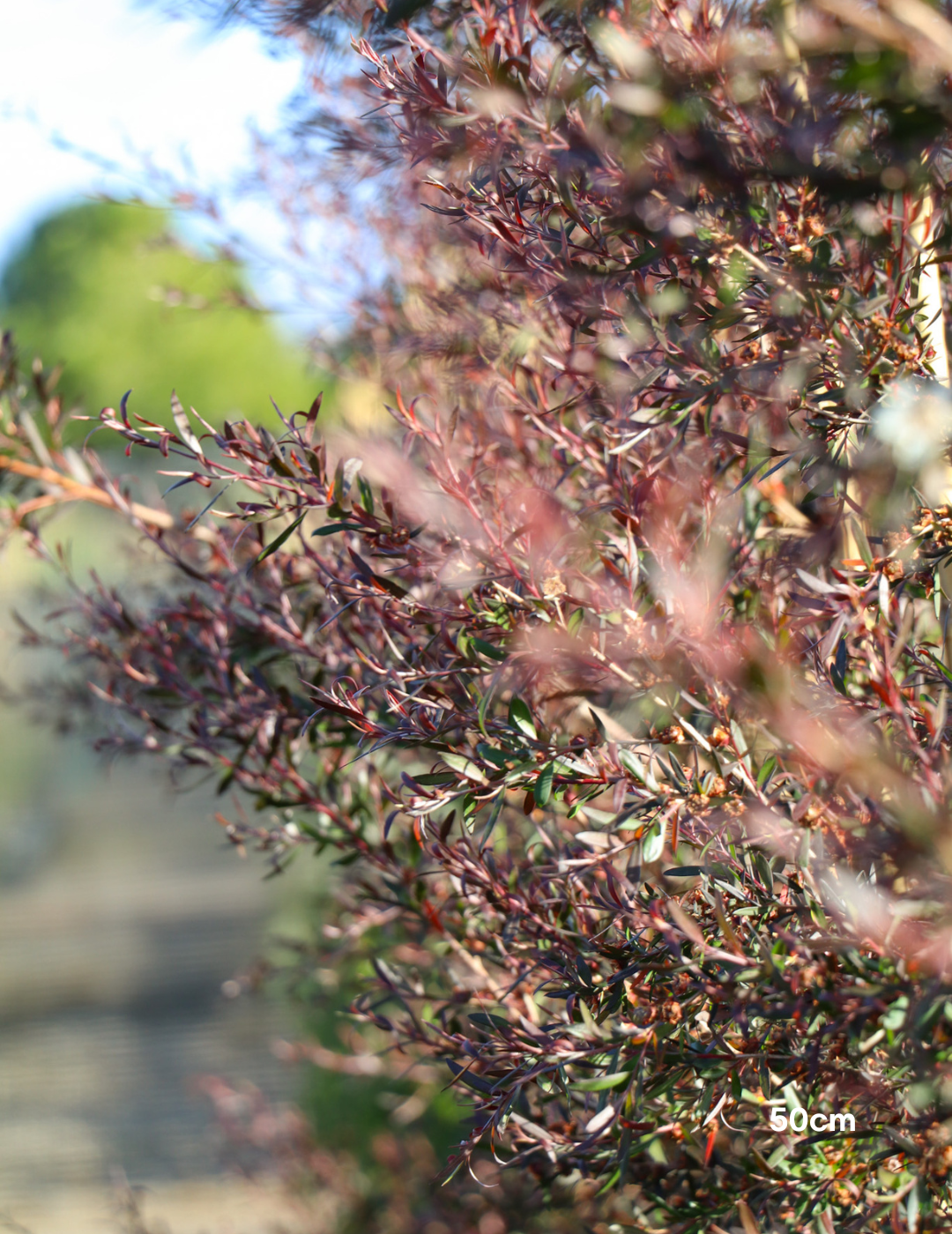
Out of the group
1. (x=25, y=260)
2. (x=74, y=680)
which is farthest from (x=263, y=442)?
(x=25, y=260)

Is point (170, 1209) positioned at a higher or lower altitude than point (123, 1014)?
higher

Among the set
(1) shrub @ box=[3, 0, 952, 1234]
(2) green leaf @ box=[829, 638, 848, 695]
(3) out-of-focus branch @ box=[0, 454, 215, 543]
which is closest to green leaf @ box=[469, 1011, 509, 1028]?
(1) shrub @ box=[3, 0, 952, 1234]

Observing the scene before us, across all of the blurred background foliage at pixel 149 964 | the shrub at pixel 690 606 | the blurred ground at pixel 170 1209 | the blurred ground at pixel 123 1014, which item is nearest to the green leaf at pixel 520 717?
the shrub at pixel 690 606

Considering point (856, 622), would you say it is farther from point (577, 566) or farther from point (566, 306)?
point (566, 306)

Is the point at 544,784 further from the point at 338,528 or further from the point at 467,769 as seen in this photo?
the point at 338,528

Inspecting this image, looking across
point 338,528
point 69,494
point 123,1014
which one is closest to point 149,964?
point 123,1014

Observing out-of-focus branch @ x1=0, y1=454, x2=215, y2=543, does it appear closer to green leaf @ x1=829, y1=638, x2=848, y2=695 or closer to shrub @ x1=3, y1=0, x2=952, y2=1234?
shrub @ x1=3, y1=0, x2=952, y2=1234

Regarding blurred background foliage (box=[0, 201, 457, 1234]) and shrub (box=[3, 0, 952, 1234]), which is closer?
shrub (box=[3, 0, 952, 1234])
